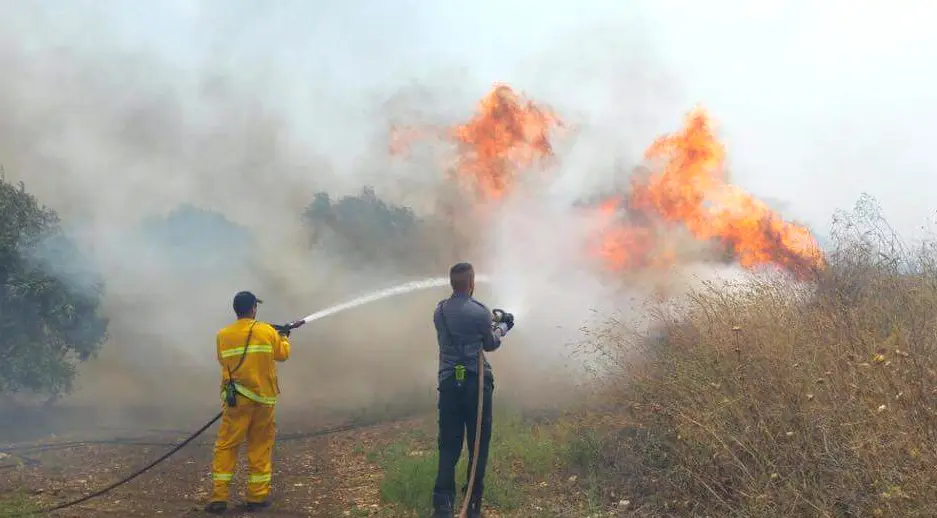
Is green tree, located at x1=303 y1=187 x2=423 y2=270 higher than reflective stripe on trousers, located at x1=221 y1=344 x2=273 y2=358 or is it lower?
higher

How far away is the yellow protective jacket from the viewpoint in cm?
639

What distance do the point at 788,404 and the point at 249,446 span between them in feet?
16.6

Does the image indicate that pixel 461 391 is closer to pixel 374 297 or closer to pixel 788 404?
pixel 788 404

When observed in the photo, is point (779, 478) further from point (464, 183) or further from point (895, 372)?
point (464, 183)

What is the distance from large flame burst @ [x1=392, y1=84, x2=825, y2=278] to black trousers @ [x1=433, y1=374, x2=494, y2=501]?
716cm

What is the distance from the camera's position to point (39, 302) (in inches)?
433

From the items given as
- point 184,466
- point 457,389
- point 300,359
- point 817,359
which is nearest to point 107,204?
point 300,359

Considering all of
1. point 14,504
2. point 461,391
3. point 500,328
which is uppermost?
point 500,328

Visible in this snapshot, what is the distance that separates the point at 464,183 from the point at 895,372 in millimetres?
13329

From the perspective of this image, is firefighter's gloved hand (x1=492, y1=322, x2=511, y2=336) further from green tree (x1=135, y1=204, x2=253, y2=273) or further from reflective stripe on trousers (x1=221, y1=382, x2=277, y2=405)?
green tree (x1=135, y1=204, x2=253, y2=273)

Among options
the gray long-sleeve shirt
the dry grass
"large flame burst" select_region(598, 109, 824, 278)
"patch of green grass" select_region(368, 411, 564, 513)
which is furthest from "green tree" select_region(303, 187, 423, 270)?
the gray long-sleeve shirt

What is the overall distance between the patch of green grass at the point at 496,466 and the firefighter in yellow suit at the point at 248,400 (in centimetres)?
128

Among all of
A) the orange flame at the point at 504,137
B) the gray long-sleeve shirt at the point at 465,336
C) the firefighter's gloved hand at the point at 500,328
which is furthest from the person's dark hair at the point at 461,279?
the orange flame at the point at 504,137

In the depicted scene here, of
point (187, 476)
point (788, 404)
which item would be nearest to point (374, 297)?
point (187, 476)
